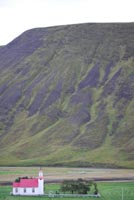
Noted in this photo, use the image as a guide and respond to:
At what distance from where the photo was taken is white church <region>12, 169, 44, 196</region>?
326 feet

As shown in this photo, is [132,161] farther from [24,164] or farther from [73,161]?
[24,164]

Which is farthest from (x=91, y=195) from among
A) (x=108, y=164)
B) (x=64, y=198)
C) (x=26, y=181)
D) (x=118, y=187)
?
(x=108, y=164)

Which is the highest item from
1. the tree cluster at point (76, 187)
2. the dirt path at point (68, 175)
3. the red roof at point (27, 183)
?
the dirt path at point (68, 175)

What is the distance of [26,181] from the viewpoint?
330 feet

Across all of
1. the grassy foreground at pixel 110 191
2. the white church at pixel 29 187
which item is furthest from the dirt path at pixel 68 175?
the white church at pixel 29 187

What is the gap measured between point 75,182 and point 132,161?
326 feet

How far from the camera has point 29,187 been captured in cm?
10025

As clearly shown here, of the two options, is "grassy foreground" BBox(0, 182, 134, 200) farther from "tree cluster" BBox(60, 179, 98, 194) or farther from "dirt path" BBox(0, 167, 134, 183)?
"dirt path" BBox(0, 167, 134, 183)

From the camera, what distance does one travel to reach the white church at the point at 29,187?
326ft

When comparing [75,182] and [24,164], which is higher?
[24,164]

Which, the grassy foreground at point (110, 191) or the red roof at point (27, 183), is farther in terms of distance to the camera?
the red roof at point (27, 183)

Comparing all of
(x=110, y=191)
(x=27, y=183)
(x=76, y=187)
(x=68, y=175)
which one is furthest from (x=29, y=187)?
(x=68, y=175)

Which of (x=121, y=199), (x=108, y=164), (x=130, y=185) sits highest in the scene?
(x=108, y=164)

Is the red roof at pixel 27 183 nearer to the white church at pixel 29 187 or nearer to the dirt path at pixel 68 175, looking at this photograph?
the white church at pixel 29 187
